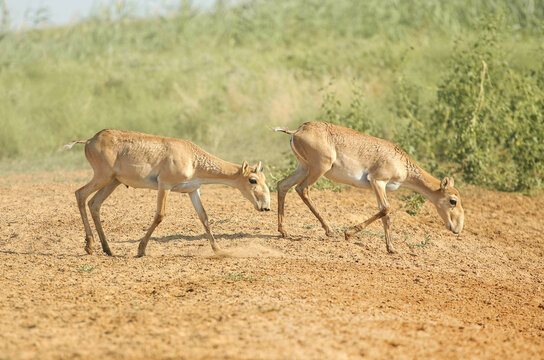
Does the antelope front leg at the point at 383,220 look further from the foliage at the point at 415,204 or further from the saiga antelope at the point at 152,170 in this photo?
the foliage at the point at 415,204

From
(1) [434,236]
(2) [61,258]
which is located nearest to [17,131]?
(2) [61,258]

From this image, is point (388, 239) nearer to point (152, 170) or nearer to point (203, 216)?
point (203, 216)

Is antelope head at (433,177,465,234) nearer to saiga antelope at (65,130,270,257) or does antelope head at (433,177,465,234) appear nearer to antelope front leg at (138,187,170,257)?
saiga antelope at (65,130,270,257)

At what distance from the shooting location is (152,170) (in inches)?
372

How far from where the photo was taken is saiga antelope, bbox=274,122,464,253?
10508mm

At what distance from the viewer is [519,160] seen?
604 inches

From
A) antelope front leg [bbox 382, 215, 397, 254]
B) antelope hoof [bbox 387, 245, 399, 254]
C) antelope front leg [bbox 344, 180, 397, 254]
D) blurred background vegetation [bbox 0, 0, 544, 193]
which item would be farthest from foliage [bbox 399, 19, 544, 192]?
antelope hoof [bbox 387, 245, 399, 254]

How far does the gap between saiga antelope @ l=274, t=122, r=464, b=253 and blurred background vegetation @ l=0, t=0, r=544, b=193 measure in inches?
134

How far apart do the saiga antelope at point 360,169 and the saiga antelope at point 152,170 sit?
1.06 metres

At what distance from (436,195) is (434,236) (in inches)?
26.3

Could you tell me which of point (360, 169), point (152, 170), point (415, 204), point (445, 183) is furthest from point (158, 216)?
point (415, 204)

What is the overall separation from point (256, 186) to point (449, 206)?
2934 millimetres

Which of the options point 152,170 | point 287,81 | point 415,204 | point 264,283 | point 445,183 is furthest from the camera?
point 287,81

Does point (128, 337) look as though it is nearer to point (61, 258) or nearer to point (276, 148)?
point (61, 258)
